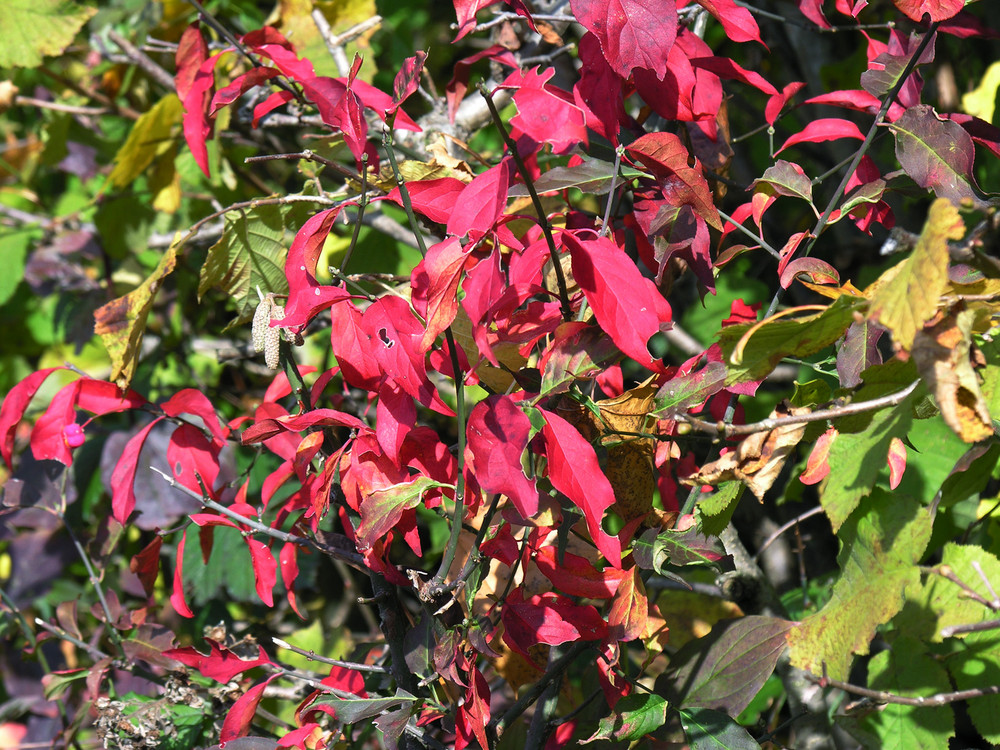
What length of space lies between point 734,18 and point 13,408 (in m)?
0.81

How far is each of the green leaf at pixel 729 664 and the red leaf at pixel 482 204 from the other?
409mm

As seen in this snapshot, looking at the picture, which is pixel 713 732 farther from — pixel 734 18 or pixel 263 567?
pixel 734 18

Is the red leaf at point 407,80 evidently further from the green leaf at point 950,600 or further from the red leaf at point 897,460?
the green leaf at point 950,600

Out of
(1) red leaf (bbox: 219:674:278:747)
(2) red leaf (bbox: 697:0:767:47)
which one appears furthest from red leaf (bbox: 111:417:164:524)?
(2) red leaf (bbox: 697:0:767:47)

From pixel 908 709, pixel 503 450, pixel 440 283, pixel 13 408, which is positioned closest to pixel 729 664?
pixel 908 709

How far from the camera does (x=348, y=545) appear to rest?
716 mm

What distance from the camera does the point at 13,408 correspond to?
813 millimetres

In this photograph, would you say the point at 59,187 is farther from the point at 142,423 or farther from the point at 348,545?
the point at 348,545

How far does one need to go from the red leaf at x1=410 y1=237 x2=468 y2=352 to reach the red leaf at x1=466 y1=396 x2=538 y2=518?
2.6 inches

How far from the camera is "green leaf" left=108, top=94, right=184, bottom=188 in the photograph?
4.25 ft

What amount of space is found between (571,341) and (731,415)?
186 mm

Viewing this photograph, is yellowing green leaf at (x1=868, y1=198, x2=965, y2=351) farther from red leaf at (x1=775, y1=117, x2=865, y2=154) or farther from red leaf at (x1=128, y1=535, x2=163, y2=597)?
red leaf at (x1=128, y1=535, x2=163, y2=597)

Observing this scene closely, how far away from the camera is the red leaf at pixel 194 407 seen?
2.68 ft

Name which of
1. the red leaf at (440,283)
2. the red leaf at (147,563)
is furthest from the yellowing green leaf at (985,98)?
the red leaf at (147,563)
